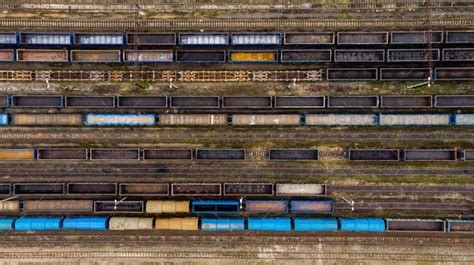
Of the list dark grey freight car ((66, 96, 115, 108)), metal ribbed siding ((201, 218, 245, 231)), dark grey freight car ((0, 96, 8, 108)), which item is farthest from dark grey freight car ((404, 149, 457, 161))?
dark grey freight car ((0, 96, 8, 108))

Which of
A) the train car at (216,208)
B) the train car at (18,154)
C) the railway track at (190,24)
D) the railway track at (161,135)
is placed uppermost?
the railway track at (190,24)

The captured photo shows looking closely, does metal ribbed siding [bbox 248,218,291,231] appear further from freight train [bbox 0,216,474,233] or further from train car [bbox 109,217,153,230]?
train car [bbox 109,217,153,230]

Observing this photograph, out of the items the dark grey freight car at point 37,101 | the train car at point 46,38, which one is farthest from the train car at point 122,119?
the train car at point 46,38

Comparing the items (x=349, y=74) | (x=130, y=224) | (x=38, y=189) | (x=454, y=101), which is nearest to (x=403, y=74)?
(x=349, y=74)

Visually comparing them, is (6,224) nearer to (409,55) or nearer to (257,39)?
(257,39)

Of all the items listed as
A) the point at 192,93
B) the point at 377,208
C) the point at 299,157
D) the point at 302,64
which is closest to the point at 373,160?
the point at 377,208

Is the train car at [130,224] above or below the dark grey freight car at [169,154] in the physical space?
below

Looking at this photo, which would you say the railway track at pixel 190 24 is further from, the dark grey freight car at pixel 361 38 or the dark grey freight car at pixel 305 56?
the dark grey freight car at pixel 305 56
